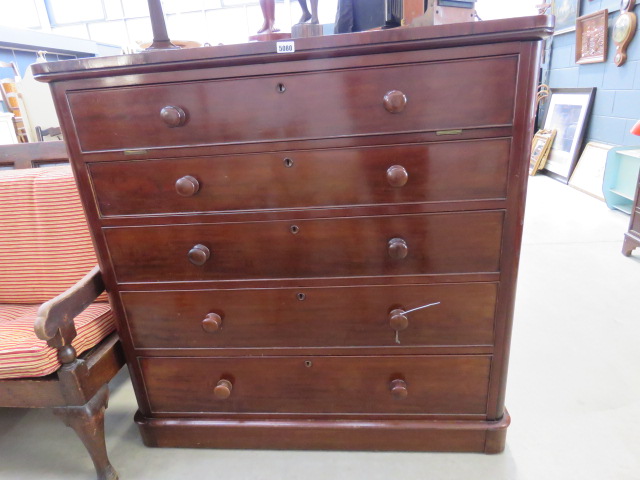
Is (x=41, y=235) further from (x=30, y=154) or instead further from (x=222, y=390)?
(x=222, y=390)

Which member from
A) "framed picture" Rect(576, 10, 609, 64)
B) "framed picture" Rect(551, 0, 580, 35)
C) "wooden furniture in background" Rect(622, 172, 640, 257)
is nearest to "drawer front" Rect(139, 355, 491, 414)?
"wooden furniture in background" Rect(622, 172, 640, 257)

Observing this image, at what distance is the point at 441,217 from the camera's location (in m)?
1.00

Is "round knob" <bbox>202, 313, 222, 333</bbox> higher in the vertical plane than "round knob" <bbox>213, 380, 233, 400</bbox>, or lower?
higher

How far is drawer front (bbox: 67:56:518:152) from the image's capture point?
88 cm

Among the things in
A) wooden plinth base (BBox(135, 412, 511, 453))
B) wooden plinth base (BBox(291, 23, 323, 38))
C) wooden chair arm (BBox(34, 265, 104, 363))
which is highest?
wooden plinth base (BBox(291, 23, 323, 38))

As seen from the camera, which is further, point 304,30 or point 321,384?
point 321,384

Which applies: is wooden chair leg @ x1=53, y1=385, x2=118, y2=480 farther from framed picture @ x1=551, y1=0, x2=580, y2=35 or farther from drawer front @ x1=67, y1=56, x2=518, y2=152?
framed picture @ x1=551, y1=0, x2=580, y2=35

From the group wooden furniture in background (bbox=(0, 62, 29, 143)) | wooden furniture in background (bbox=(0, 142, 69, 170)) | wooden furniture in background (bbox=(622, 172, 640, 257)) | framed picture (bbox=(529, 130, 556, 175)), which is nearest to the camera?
wooden furniture in background (bbox=(0, 142, 69, 170))

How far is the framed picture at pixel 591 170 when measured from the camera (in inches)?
136

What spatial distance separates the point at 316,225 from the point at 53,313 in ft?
2.30

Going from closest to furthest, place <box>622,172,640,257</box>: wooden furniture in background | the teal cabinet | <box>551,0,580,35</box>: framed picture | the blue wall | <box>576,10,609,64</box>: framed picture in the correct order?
<box>622,172,640,257</box>: wooden furniture in background → the teal cabinet → the blue wall → <box>576,10,609,64</box>: framed picture → <box>551,0,580,35</box>: framed picture

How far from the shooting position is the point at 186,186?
100 cm

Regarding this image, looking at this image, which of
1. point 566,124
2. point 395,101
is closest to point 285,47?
point 395,101

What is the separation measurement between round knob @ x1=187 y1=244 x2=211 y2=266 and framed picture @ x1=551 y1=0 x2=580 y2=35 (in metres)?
4.35
